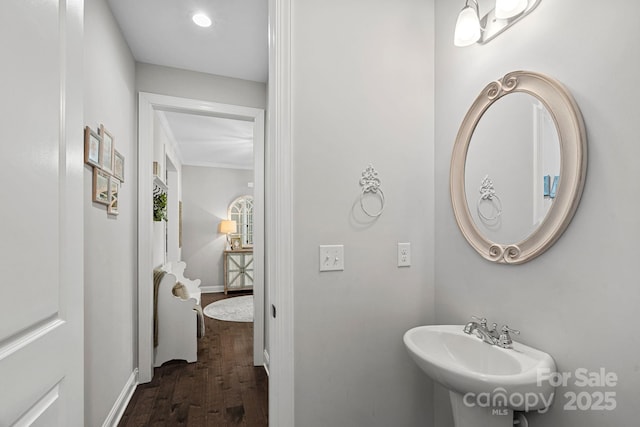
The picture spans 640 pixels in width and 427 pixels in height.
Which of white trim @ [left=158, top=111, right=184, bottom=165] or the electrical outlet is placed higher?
white trim @ [left=158, top=111, right=184, bottom=165]

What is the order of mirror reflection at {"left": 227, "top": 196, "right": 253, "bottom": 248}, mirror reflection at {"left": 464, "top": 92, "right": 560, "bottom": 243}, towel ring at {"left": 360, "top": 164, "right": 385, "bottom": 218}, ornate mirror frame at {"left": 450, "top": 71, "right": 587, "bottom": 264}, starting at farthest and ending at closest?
mirror reflection at {"left": 227, "top": 196, "right": 253, "bottom": 248} → towel ring at {"left": 360, "top": 164, "right": 385, "bottom": 218} → mirror reflection at {"left": 464, "top": 92, "right": 560, "bottom": 243} → ornate mirror frame at {"left": 450, "top": 71, "right": 587, "bottom": 264}

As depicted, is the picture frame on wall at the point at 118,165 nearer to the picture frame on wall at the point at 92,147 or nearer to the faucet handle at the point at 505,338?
the picture frame on wall at the point at 92,147

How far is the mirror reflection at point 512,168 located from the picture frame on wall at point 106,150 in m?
1.94

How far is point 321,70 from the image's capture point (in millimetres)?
1334

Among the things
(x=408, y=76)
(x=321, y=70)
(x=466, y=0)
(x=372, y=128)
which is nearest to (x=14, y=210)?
(x=321, y=70)

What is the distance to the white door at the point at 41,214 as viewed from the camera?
644 millimetres

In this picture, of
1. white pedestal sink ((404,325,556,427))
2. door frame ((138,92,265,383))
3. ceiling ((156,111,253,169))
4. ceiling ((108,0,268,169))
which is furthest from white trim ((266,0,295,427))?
ceiling ((156,111,253,169))

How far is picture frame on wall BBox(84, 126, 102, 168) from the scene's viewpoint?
4.93ft

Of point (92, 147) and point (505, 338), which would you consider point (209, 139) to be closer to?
point (92, 147)

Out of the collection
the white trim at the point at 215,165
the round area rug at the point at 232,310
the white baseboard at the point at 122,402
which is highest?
the white trim at the point at 215,165

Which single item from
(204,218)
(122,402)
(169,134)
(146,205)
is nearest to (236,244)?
(204,218)

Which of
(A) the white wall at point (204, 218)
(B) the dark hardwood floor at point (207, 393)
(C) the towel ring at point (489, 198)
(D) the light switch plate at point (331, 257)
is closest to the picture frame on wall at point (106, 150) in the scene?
(D) the light switch plate at point (331, 257)

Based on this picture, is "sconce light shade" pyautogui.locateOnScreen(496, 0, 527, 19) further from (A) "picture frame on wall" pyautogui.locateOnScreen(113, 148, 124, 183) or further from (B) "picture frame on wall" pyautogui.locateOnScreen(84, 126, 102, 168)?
(A) "picture frame on wall" pyautogui.locateOnScreen(113, 148, 124, 183)

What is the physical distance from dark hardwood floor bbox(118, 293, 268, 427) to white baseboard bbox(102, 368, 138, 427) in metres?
0.04
